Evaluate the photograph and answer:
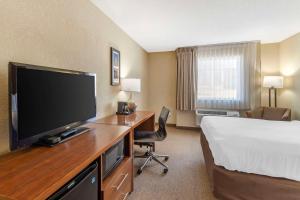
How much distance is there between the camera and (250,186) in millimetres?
1626

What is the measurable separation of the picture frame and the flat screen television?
1133mm

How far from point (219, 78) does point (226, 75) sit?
19 cm

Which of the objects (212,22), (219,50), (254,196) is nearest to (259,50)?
(219,50)

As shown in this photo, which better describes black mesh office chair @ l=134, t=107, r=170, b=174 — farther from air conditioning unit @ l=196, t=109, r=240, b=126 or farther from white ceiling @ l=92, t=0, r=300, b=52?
air conditioning unit @ l=196, t=109, r=240, b=126

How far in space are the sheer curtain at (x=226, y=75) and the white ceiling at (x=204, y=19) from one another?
1.26 ft

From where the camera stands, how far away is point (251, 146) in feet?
5.56

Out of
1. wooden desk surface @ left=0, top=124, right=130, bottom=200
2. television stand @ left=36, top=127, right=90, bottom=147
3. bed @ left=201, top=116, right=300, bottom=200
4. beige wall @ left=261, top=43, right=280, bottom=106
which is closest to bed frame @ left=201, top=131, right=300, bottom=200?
bed @ left=201, top=116, right=300, bottom=200

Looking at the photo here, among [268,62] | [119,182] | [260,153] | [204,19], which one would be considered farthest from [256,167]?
[268,62]

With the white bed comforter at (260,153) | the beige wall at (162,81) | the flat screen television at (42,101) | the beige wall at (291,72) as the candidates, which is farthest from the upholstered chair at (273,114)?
the flat screen television at (42,101)

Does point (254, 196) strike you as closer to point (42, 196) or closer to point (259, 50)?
point (42, 196)

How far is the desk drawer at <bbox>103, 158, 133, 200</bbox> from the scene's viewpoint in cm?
137

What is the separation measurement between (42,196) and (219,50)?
15.4 ft

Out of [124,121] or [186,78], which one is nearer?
[124,121]

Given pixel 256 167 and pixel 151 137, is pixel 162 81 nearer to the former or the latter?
pixel 151 137
